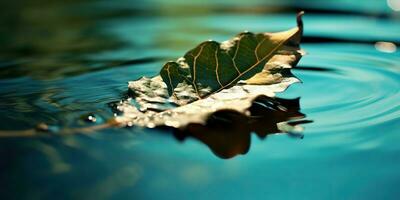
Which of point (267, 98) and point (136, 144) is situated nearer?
point (136, 144)

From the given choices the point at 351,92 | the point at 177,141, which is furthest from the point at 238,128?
the point at 351,92

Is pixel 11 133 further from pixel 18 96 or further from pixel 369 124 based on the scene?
pixel 369 124

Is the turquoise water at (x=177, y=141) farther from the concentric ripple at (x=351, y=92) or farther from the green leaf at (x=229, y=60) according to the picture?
the green leaf at (x=229, y=60)

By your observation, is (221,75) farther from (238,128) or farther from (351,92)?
(351,92)

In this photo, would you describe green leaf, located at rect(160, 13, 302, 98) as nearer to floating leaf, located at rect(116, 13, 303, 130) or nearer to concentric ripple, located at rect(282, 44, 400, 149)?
floating leaf, located at rect(116, 13, 303, 130)

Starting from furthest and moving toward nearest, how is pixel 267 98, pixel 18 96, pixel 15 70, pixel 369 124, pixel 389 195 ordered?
pixel 15 70 → pixel 18 96 → pixel 267 98 → pixel 369 124 → pixel 389 195

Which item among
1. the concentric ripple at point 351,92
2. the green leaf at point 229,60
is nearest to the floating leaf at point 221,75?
the green leaf at point 229,60

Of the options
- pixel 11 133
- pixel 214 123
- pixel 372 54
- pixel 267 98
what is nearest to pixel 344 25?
pixel 372 54
